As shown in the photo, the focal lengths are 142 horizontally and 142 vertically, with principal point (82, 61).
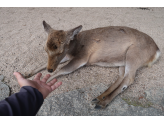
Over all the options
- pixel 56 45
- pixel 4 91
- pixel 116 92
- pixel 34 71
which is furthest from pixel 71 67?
pixel 4 91

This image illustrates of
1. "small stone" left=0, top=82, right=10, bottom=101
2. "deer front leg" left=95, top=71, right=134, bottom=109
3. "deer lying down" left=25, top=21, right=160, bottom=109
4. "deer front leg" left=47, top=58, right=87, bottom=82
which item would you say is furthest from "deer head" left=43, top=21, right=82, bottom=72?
"deer front leg" left=95, top=71, right=134, bottom=109

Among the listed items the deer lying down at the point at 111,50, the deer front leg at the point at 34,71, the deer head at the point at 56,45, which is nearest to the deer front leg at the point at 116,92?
the deer lying down at the point at 111,50

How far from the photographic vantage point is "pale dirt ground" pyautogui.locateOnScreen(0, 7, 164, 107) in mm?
2797

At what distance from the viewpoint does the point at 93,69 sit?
124 inches

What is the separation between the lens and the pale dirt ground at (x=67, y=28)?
2797 mm

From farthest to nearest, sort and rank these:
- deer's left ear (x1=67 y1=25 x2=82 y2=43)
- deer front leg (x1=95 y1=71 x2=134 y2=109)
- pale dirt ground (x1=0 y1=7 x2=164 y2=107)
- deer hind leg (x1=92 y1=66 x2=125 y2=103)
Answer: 1. pale dirt ground (x1=0 y1=7 x2=164 y2=107)
2. deer's left ear (x1=67 y1=25 x2=82 y2=43)
3. deer hind leg (x1=92 y1=66 x2=125 y2=103)
4. deer front leg (x1=95 y1=71 x2=134 y2=109)

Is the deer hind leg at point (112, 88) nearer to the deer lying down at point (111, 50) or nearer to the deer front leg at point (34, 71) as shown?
the deer lying down at point (111, 50)

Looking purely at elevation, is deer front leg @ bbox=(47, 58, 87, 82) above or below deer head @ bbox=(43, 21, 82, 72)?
below

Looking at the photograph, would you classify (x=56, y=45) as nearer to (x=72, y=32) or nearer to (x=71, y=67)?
(x=72, y=32)

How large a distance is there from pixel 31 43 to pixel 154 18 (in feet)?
16.3

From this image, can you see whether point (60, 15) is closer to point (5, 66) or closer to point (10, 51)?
point (10, 51)

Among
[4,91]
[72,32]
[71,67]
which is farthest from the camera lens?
[71,67]

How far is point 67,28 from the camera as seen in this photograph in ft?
16.1

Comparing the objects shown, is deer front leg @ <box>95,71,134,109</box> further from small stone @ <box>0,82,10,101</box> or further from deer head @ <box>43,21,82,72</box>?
small stone @ <box>0,82,10,101</box>
